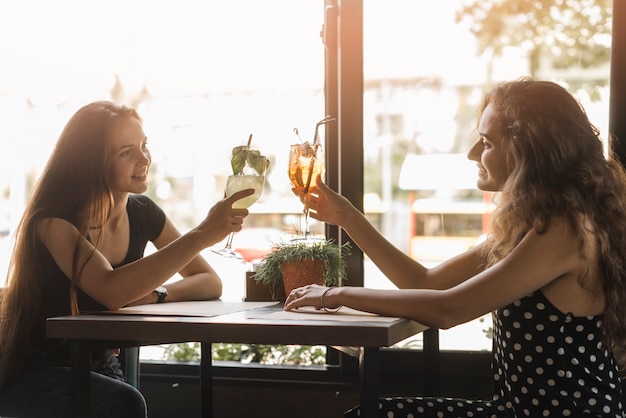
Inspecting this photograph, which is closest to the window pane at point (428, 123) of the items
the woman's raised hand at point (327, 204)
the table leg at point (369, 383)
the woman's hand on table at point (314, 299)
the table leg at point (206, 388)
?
the woman's raised hand at point (327, 204)

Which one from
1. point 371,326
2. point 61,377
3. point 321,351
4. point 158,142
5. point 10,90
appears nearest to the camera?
point 371,326

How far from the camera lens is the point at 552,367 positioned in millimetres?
1665

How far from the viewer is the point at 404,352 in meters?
2.75

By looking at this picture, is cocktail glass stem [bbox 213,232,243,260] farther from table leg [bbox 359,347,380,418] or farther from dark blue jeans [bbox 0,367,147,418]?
table leg [bbox 359,347,380,418]

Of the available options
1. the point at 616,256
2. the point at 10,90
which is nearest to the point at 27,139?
the point at 10,90

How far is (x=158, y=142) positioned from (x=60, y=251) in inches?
45.6

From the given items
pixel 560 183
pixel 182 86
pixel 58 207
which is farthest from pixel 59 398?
pixel 182 86

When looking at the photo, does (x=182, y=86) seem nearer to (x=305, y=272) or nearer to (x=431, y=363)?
(x=305, y=272)

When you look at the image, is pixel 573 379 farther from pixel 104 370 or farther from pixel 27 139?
pixel 27 139

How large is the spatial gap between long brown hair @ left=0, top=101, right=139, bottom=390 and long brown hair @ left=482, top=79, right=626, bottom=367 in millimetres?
1114

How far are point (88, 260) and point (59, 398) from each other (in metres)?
0.35

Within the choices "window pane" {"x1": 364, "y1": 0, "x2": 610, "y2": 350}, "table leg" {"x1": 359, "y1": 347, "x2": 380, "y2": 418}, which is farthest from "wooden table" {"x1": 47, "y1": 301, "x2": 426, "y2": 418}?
"window pane" {"x1": 364, "y1": 0, "x2": 610, "y2": 350}

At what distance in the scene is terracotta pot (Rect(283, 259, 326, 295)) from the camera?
82.1 inches

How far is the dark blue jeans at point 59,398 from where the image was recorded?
1927 mm
